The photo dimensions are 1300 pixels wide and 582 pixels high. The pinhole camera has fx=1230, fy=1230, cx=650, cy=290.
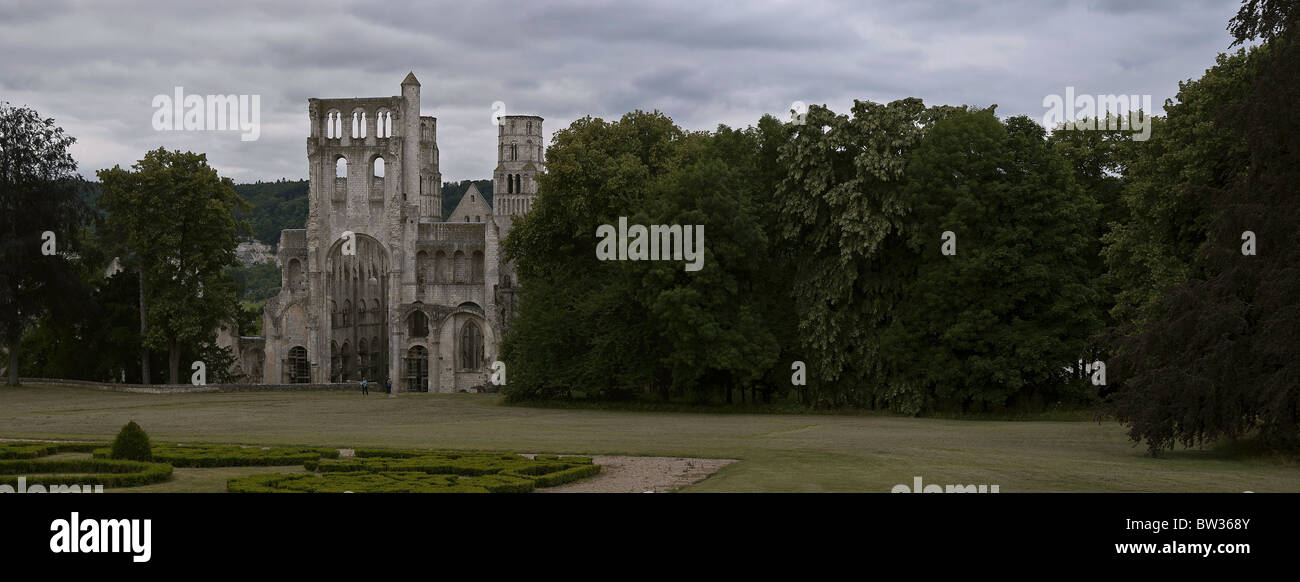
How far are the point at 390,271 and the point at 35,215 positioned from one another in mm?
24831

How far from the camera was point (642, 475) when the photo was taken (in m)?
22.7

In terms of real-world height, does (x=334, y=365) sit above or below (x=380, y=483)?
below

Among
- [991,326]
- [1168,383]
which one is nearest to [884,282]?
[991,326]

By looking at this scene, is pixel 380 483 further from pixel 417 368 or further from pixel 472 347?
pixel 417 368

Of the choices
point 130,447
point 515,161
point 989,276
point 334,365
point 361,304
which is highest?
point 515,161

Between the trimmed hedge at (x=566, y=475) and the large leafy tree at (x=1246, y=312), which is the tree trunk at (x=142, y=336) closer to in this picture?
the trimmed hedge at (x=566, y=475)

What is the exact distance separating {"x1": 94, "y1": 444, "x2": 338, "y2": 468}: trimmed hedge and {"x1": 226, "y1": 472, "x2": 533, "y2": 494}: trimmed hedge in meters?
2.84

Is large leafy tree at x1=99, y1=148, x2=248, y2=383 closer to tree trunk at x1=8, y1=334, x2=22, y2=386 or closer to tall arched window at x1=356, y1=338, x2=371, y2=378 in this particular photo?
tree trunk at x1=8, y1=334, x2=22, y2=386

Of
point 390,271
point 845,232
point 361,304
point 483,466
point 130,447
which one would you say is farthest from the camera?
point 361,304

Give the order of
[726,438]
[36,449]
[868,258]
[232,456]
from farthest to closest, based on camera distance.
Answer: [868,258]
[726,438]
[36,449]
[232,456]

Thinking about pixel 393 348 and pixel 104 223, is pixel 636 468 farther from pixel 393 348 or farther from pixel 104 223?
pixel 393 348

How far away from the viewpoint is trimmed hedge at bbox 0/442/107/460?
983 inches

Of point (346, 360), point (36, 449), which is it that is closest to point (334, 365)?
point (346, 360)

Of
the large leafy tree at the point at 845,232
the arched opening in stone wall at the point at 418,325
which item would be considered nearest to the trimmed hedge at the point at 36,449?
the large leafy tree at the point at 845,232
